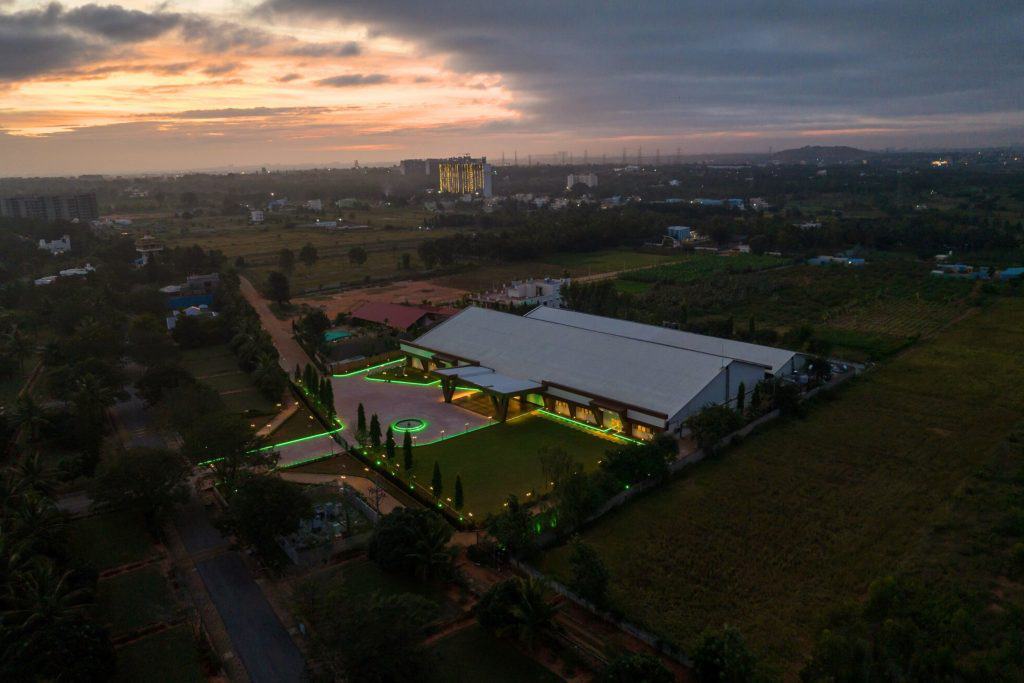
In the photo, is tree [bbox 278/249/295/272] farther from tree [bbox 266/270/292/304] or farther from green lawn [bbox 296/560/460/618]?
green lawn [bbox 296/560/460/618]

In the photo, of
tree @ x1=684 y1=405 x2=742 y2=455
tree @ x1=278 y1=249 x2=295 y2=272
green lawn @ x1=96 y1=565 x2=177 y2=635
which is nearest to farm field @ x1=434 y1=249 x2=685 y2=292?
tree @ x1=278 y1=249 x2=295 y2=272

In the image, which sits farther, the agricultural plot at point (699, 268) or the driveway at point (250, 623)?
the agricultural plot at point (699, 268)

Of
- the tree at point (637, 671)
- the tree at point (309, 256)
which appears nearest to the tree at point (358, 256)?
the tree at point (309, 256)

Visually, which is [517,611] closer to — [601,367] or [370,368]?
[601,367]

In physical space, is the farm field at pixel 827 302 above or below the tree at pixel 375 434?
above

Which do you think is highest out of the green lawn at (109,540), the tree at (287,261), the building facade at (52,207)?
the building facade at (52,207)

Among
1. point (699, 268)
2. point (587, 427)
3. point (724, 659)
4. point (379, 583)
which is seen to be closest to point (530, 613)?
point (724, 659)

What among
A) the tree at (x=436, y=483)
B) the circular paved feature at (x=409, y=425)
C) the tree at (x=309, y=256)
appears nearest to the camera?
the tree at (x=436, y=483)

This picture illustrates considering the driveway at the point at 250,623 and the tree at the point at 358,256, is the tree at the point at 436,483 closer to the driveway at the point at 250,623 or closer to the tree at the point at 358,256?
the driveway at the point at 250,623
